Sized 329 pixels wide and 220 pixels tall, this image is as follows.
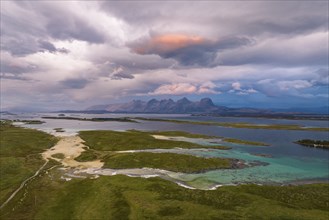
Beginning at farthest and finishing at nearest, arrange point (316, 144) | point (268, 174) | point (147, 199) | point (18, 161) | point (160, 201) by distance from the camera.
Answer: point (316, 144), point (18, 161), point (268, 174), point (147, 199), point (160, 201)

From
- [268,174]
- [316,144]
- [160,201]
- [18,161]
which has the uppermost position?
[18,161]

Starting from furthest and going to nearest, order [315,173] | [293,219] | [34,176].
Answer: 1. [315,173]
2. [34,176]
3. [293,219]

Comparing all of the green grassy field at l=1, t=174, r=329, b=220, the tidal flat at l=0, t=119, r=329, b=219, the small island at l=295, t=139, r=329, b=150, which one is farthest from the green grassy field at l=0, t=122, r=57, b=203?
the small island at l=295, t=139, r=329, b=150

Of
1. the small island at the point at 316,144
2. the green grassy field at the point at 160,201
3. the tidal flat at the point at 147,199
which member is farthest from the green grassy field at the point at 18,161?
the small island at the point at 316,144

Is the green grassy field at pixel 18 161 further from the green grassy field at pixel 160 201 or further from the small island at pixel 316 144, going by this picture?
the small island at pixel 316 144

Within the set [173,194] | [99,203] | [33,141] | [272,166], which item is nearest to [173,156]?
[272,166]

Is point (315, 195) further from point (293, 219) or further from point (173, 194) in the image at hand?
point (173, 194)

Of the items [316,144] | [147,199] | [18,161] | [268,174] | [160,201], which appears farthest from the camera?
[316,144]

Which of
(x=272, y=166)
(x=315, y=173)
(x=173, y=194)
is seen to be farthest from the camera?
(x=272, y=166)

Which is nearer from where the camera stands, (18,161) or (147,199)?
(147,199)

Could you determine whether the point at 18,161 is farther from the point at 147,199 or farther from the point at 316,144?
the point at 316,144

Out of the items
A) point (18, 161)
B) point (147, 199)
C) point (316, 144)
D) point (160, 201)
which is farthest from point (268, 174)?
point (316, 144)
